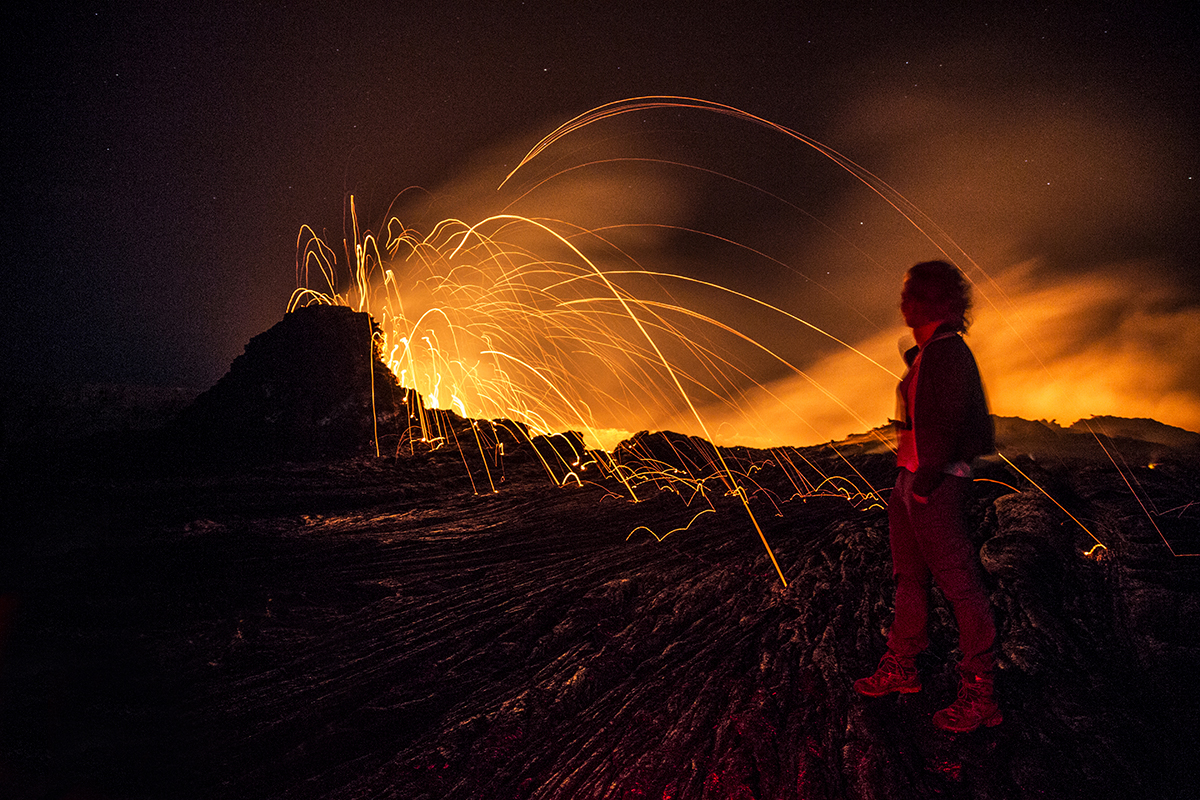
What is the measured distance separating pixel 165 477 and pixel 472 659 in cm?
886

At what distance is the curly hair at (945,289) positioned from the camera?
125 inches

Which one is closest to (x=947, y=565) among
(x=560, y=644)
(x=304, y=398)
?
(x=560, y=644)

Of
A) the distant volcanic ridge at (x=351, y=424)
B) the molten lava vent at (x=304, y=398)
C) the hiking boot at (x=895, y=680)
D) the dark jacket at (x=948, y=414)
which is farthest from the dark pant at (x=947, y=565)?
the molten lava vent at (x=304, y=398)

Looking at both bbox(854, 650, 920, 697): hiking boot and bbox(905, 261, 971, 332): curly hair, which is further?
bbox(854, 650, 920, 697): hiking boot

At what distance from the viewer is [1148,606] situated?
462 cm

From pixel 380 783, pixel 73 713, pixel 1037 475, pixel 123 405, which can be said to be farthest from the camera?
pixel 123 405

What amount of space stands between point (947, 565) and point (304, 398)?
14.6 metres

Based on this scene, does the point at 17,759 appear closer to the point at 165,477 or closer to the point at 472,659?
the point at 472,659

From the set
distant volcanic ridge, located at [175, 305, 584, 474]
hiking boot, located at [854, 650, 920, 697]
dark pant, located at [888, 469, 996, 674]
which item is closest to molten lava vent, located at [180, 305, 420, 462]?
distant volcanic ridge, located at [175, 305, 584, 474]

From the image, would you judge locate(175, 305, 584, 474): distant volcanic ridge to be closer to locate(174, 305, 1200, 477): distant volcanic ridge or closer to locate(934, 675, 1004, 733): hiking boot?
locate(174, 305, 1200, 477): distant volcanic ridge

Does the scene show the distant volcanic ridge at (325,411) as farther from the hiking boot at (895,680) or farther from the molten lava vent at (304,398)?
the hiking boot at (895,680)

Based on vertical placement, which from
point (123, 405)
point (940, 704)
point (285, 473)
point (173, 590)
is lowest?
point (940, 704)

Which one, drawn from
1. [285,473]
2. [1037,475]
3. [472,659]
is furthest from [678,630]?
[285,473]

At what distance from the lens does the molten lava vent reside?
12.8m
